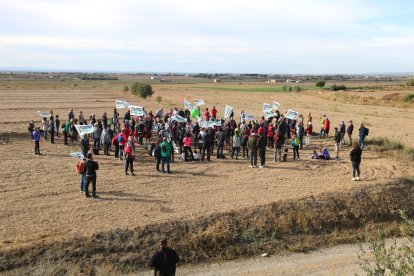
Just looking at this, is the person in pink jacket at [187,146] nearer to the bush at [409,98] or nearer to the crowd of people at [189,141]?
the crowd of people at [189,141]

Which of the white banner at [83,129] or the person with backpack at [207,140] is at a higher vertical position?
the white banner at [83,129]

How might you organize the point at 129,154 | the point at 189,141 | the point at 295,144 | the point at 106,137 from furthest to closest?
the point at 295,144
the point at 106,137
the point at 189,141
the point at 129,154

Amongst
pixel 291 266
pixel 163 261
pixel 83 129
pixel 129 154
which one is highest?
pixel 83 129

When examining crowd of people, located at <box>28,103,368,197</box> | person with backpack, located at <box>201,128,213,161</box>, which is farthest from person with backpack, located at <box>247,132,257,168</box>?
person with backpack, located at <box>201,128,213,161</box>

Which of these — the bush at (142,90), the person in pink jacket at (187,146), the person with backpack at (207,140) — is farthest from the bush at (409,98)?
the person in pink jacket at (187,146)

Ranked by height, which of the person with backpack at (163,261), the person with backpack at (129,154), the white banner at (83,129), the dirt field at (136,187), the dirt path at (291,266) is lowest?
the dirt path at (291,266)

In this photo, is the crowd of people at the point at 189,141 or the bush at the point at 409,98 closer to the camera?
the crowd of people at the point at 189,141

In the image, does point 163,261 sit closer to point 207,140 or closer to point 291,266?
point 291,266

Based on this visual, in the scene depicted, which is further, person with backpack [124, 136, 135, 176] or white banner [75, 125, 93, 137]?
white banner [75, 125, 93, 137]

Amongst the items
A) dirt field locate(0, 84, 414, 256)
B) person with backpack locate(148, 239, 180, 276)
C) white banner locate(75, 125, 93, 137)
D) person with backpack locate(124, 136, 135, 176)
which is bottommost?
dirt field locate(0, 84, 414, 256)

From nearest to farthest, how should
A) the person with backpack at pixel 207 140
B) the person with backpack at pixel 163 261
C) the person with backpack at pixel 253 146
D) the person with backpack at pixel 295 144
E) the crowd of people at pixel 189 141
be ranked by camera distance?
the person with backpack at pixel 163 261, the crowd of people at pixel 189 141, the person with backpack at pixel 253 146, the person with backpack at pixel 207 140, the person with backpack at pixel 295 144

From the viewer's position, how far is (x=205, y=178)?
56.4ft

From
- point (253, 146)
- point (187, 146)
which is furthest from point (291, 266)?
point (187, 146)

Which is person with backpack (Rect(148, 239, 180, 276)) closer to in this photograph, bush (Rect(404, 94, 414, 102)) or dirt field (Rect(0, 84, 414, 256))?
dirt field (Rect(0, 84, 414, 256))
